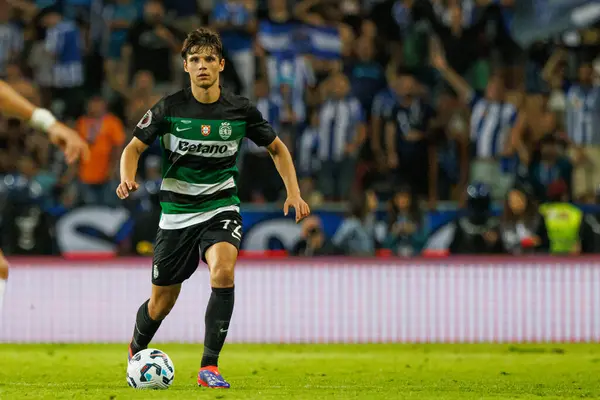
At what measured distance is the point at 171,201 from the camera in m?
8.71

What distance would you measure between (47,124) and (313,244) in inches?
342

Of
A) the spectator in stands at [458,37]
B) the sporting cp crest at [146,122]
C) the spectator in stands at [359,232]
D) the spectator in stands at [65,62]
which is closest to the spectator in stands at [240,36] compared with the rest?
the spectator in stands at [65,62]

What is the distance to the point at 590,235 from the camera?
16062mm

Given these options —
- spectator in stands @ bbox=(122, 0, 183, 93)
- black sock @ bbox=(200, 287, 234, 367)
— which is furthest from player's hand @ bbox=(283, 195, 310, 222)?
spectator in stands @ bbox=(122, 0, 183, 93)

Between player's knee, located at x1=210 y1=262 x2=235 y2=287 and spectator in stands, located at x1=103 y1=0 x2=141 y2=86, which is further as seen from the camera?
spectator in stands, located at x1=103 y1=0 x2=141 y2=86

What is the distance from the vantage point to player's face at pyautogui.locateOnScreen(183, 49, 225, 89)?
847 centimetres

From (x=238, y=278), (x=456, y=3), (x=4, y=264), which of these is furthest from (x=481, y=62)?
(x=4, y=264)

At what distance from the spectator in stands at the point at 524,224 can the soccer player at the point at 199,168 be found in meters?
7.23

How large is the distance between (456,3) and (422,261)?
7.26 meters

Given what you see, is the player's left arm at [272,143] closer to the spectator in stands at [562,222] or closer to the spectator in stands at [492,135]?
the spectator in stands at [562,222]

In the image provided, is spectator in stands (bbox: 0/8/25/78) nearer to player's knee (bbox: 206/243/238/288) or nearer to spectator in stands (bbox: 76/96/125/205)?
spectator in stands (bbox: 76/96/125/205)

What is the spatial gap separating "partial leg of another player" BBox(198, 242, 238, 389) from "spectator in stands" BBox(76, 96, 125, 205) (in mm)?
8931

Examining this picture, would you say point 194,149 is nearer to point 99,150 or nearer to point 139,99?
point 99,150

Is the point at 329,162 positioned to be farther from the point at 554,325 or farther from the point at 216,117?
the point at 216,117
